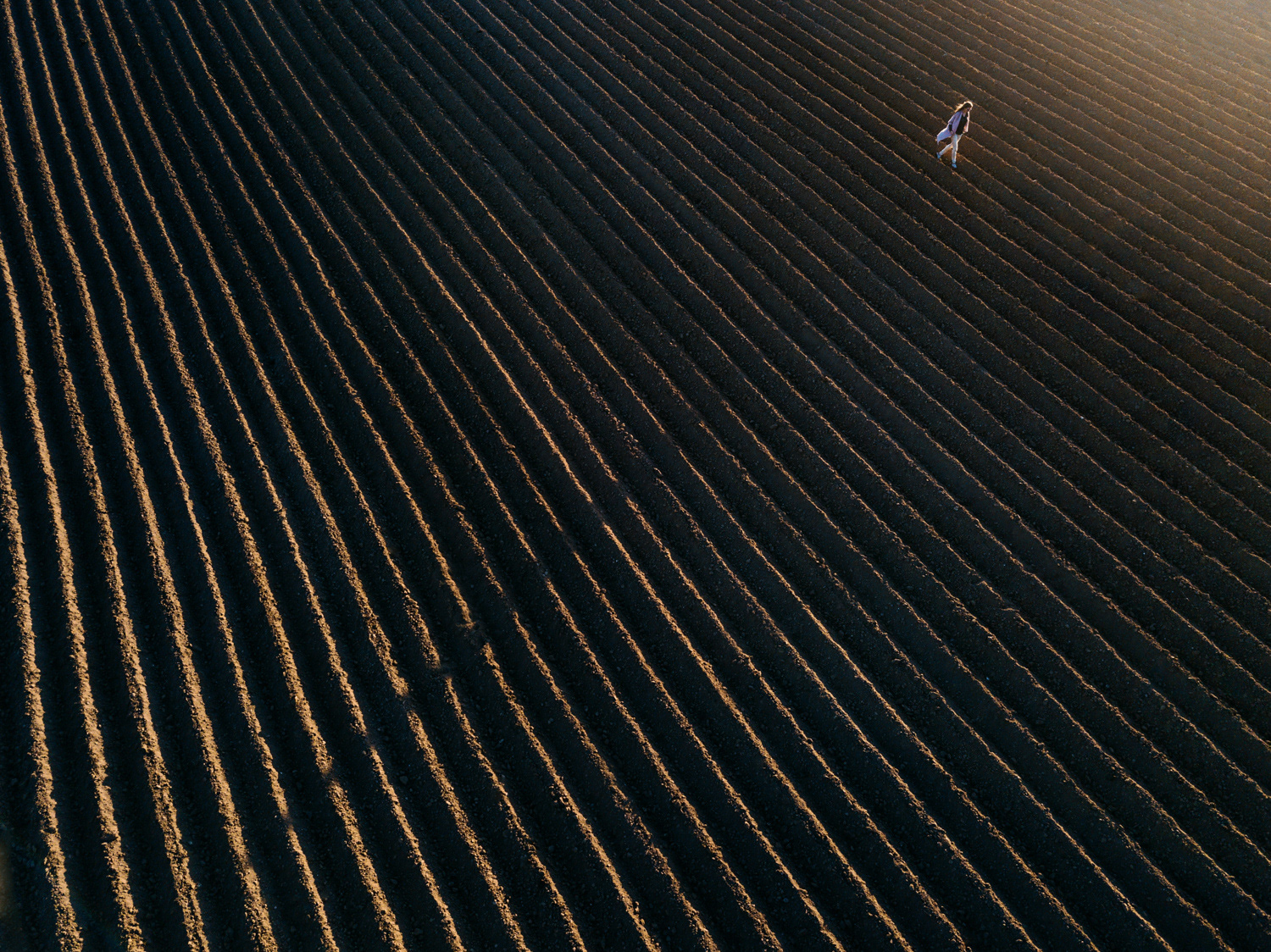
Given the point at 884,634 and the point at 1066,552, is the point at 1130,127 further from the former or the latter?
the point at 884,634

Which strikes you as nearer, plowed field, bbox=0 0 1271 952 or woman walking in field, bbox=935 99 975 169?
plowed field, bbox=0 0 1271 952

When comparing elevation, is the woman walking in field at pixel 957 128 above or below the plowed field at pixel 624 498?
above

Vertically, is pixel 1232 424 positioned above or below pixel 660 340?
above

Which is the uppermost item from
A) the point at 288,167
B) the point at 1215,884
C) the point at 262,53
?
the point at 262,53

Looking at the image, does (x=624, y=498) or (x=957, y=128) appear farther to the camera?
(x=957, y=128)

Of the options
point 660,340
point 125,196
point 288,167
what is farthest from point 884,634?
point 125,196

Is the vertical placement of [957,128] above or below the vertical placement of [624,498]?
above

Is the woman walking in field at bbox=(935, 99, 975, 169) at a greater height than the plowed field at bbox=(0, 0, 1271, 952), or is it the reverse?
the woman walking in field at bbox=(935, 99, 975, 169)

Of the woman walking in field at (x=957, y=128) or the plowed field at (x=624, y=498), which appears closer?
the plowed field at (x=624, y=498)
